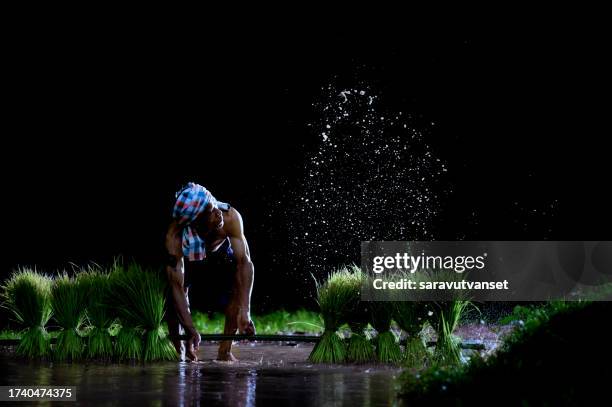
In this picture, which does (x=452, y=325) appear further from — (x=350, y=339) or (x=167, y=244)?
(x=167, y=244)

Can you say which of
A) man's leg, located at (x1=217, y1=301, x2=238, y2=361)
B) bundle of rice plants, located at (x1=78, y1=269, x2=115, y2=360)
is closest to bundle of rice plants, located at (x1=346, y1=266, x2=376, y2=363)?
man's leg, located at (x1=217, y1=301, x2=238, y2=361)

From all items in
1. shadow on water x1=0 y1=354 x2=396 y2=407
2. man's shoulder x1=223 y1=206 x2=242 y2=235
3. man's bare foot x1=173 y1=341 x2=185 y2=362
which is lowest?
shadow on water x1=0 y1=354 x2=396 y2=407

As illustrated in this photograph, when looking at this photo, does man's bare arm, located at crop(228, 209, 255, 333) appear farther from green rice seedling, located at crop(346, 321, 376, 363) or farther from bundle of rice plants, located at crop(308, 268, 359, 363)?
green rice seedling, located at crop(346, 321, 376, 363)

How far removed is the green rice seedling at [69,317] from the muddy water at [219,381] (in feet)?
1.42

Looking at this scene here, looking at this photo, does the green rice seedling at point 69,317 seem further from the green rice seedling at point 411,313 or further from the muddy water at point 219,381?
the green rice seedling at point 411,313

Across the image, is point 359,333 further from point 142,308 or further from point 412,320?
point 142,308

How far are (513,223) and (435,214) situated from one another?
1342 millimetres

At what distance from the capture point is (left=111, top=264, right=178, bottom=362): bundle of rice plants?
10.7 m

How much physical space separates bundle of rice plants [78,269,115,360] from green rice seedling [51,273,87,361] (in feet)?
0.38

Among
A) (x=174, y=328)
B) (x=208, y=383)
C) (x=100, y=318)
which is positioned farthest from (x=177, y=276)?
(x=208, y=383)

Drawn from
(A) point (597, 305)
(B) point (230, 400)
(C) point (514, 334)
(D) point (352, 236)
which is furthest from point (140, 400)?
(D) point (352, 236)

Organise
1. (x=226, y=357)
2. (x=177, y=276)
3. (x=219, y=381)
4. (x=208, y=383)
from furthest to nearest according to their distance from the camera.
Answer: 1. (x=226, y=357)
2. (x=177, y=276)
3. (x=219, y=381)
4. (x=208, y=383)

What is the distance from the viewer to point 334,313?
10.5m

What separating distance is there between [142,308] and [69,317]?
94 cm
